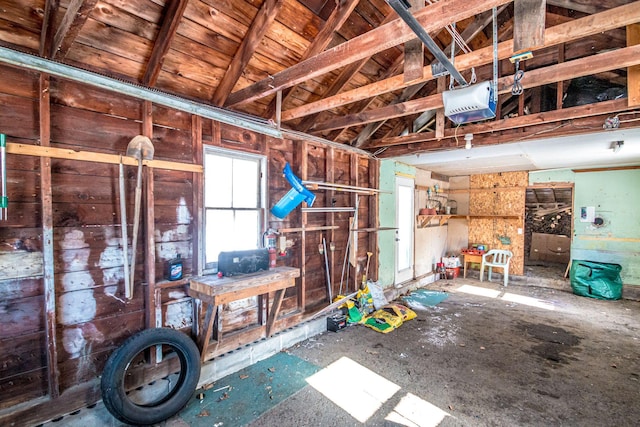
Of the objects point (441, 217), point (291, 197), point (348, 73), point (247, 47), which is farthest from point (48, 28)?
point (441, 217)

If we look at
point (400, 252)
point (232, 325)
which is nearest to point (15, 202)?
point (232, 325)

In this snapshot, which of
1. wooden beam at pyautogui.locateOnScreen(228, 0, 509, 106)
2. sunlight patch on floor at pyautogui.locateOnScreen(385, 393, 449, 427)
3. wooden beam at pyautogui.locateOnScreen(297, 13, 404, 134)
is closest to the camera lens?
wooden beam at pyautogui.locateOnScreen(228, 0, 509, 106)

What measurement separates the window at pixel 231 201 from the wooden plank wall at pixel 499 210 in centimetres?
579

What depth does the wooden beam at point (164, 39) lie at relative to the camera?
2012 mm

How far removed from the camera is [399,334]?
3713 millimetres

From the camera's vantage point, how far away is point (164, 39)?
213 cm

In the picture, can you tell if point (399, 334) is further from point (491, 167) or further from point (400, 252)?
point (491, 167)

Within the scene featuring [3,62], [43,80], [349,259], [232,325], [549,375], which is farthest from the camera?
[349,259]

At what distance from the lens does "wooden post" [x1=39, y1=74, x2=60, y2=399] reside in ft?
6.20

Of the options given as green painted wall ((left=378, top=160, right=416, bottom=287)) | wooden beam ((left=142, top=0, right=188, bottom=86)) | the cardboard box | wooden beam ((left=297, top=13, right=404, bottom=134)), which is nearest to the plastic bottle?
wooden beam ((left=142, top=0, right=188, bottom=86))

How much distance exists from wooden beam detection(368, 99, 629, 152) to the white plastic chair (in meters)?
3.41

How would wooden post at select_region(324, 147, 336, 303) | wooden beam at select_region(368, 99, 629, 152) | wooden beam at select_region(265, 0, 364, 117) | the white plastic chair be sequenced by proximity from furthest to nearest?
the white plastic chair, wooden post at select_region(324, 147, 336, 303), wooden beam at select_region(368, 99, 629, 152), wooden beam at select_region(265, 0, 364, 117)

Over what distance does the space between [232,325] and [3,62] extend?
2.69 metres

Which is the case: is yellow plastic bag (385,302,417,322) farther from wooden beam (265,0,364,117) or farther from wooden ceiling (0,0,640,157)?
wooden beam (265,0,364,117)
